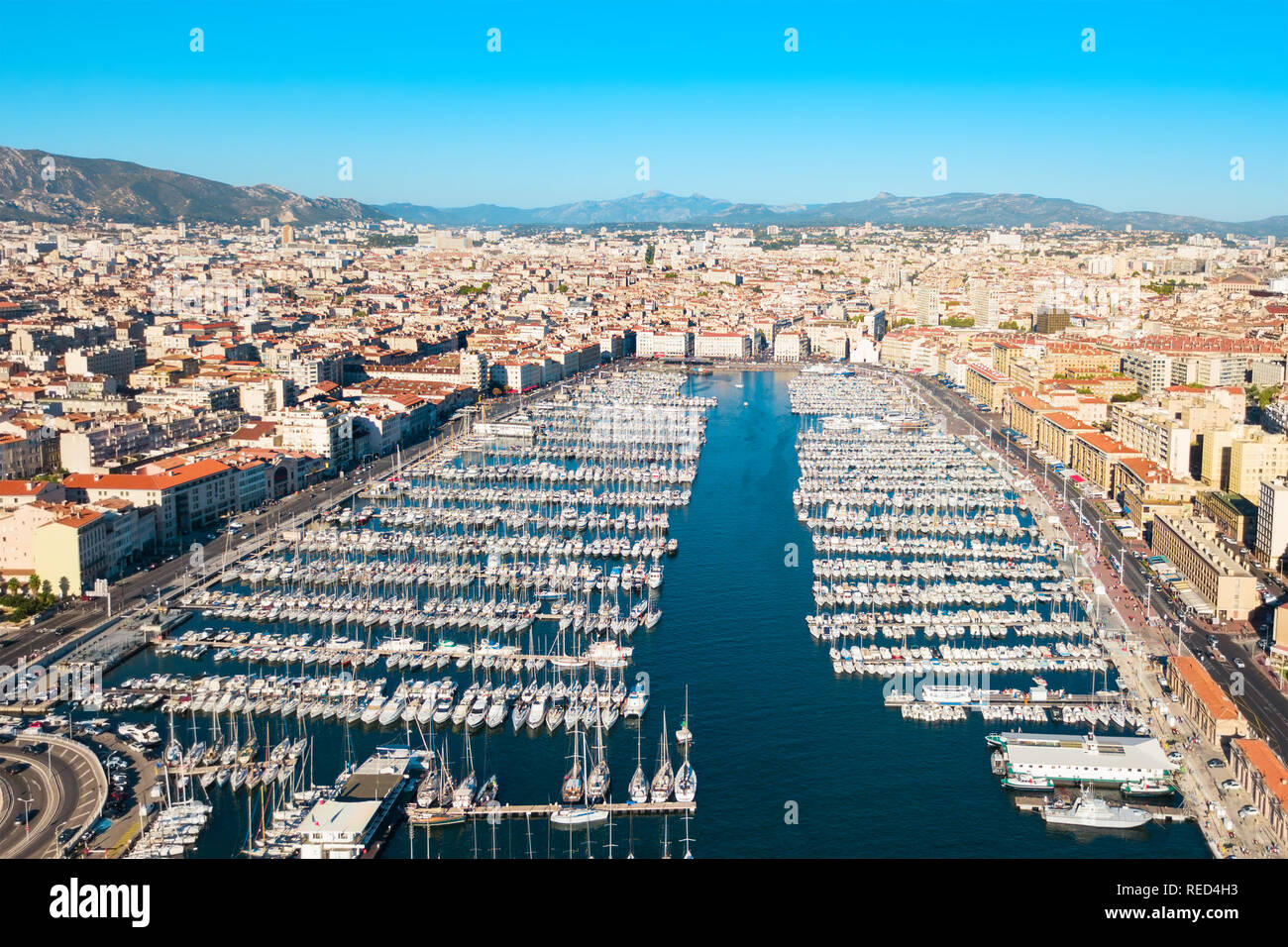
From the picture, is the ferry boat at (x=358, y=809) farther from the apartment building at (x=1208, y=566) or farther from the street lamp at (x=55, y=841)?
the apartment building at (x=1208, y=566)

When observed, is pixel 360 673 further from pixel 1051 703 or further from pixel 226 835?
pixel 1051 703

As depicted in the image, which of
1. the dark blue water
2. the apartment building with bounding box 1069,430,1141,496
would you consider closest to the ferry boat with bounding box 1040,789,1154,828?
the dark blue water

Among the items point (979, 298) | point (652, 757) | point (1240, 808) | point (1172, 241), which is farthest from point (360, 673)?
point (1172, 241)

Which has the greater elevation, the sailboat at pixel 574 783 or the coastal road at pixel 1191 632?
the coastal road at pixel 1191 632

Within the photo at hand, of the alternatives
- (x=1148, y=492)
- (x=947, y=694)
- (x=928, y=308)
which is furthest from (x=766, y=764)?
(x=928, y=308)

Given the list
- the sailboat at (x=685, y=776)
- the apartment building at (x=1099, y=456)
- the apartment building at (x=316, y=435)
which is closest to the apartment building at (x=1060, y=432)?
the apartment building at (x=1099, y=456)

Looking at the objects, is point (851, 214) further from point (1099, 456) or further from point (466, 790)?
point (466, 790)

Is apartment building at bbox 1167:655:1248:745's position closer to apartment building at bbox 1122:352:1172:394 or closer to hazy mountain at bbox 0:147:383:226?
apartment building at bbox 1122:352:1172:394
